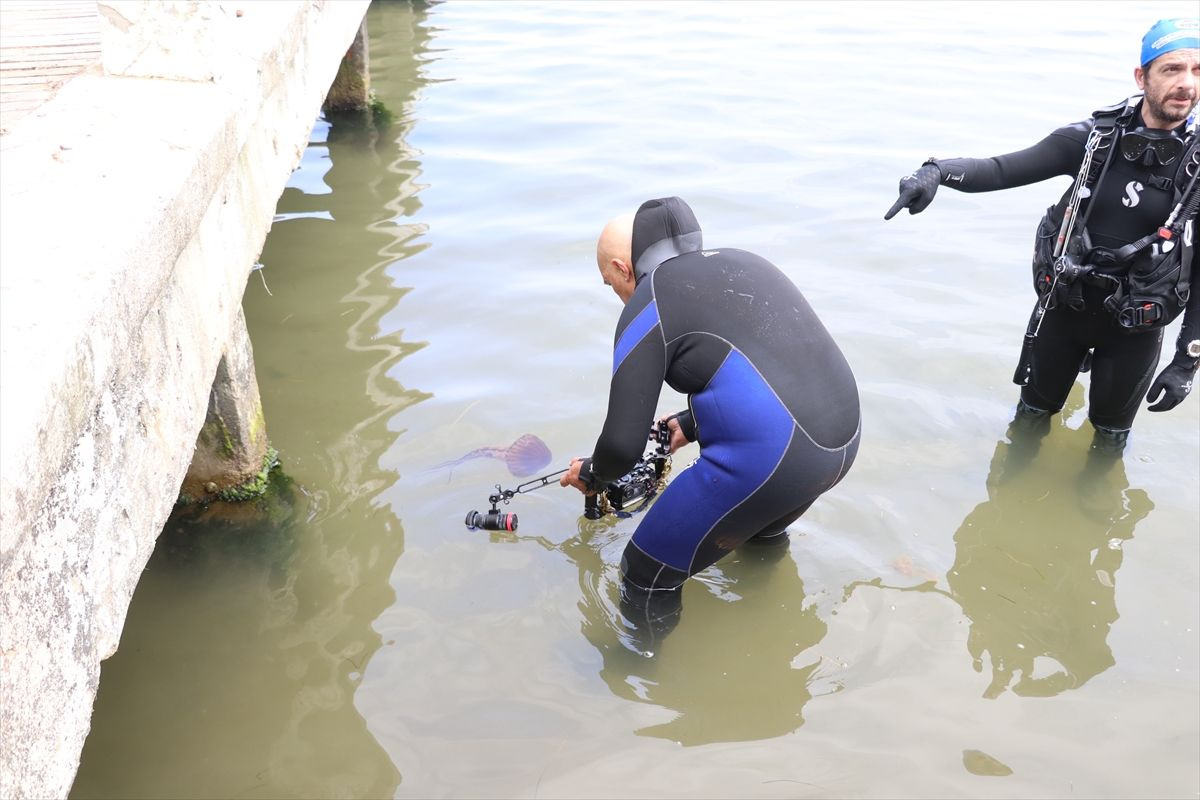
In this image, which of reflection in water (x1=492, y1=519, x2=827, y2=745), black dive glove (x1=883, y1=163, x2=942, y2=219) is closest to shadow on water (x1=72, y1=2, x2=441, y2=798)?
reflection in water (x1=492, y1=519, x2=827, y2=745)

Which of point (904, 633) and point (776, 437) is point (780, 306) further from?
point (904, 633)

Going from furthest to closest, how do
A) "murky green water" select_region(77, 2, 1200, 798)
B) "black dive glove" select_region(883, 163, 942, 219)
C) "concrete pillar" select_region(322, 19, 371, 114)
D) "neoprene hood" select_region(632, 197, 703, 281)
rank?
"concrete pillar" select_region(322, 19, 371, 114) → "black dive glove" select_region(883, 163, 942, 219) → "murky green water" select_region(77, 2, 1200, 798) → "neoprene hood" select_region(632, 197, 703, 281)

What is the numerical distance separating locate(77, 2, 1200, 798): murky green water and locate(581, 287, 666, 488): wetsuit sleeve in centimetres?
105

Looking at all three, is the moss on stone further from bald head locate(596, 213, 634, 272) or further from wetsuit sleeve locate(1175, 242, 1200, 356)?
wetsuit sleeve locate(1175, 242, 1200, 356)

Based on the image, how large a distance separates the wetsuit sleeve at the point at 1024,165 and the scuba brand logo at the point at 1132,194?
1.04ft

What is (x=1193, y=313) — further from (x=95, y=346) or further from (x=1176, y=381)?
(x=95, y=346)

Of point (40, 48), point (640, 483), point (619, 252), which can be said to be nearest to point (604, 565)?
point (640, 483)

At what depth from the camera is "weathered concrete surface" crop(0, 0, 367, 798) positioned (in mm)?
2023

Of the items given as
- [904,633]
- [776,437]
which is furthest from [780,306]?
[904,633]

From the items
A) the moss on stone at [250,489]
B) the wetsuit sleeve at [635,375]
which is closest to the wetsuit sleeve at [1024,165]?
the wetsuit sleeve at [635,375]

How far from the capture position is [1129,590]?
4211mm

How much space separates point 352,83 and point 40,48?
4.79m

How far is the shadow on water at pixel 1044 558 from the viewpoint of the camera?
3871 millimetres

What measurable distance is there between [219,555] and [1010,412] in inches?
148
